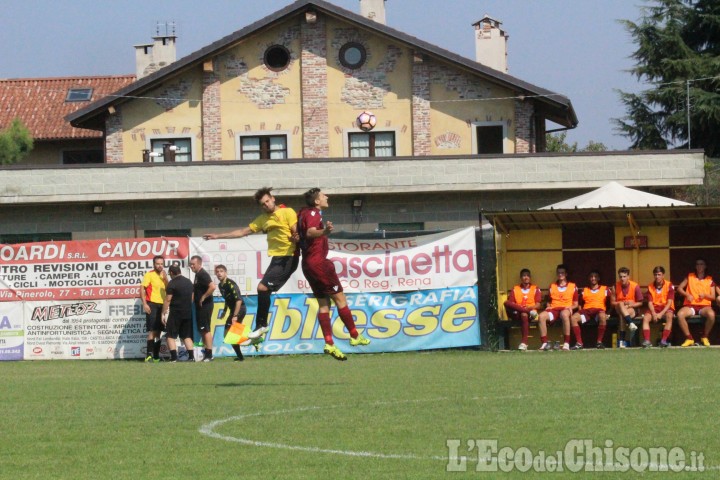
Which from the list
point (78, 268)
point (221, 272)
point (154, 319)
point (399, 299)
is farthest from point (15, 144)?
point (399, 299)

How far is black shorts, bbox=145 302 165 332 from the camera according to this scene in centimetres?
2406

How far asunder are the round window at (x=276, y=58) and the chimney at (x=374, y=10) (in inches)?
232

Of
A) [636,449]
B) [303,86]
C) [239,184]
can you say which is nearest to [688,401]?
[636,449]

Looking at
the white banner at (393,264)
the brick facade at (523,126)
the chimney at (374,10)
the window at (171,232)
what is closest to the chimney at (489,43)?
the chimney at (374,10)

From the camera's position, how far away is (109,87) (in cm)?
6084

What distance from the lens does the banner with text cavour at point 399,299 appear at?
2417 centimetres

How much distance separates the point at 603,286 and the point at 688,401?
13474 millimetres

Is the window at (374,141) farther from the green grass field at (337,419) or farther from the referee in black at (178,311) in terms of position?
the green grass field at (337,419)

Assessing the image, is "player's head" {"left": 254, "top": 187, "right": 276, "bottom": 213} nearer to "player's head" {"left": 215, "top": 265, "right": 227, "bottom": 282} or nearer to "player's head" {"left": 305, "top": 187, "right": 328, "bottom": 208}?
"player's head" {"left": 305, "top": 187, "right": 328, "bottom": 208}

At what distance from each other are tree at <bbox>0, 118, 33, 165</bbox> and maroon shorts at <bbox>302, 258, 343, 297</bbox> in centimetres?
3649

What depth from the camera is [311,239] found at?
1400 cm

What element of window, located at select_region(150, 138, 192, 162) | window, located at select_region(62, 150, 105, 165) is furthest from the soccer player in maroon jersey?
window, located at select_region(62, 150, 105, 165)

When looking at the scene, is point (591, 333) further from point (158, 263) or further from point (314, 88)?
point (314, 88)

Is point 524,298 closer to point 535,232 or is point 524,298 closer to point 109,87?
point 535,232
